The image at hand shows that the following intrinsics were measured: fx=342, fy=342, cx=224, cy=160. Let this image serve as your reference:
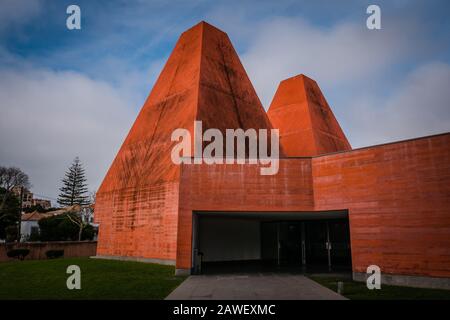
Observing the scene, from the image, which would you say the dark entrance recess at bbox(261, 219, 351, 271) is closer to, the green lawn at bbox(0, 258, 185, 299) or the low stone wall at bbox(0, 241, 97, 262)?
the green lawn at bbox(0, 258, 185, 299)

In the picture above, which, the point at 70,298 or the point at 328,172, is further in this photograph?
the point at 328,172

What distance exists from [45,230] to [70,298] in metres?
33.4

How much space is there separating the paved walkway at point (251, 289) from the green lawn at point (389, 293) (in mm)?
564

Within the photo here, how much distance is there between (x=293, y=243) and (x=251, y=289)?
426 inches

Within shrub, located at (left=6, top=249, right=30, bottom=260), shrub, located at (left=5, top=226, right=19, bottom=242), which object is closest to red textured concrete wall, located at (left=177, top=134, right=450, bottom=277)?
shrub, located at (left=6, top=249, right=30, bottom=260)

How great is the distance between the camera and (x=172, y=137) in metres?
21.1

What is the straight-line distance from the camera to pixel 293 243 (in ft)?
68.6

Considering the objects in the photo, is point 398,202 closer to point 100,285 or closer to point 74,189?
point 100,285

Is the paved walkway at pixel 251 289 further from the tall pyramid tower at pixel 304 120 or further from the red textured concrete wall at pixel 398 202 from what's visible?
the tall pyramid tower at pixel 304 120

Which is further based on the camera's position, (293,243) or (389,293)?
(293,243)

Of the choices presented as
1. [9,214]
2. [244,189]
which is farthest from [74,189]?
[244,189]
